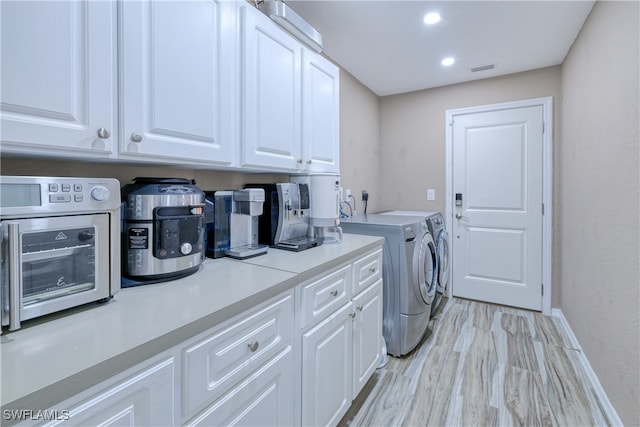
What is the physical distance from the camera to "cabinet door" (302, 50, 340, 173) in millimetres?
1747

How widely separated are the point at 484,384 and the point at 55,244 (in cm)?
224

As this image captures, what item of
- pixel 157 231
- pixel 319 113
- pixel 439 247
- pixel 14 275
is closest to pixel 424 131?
pixel 439 247

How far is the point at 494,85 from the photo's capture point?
3.03 m

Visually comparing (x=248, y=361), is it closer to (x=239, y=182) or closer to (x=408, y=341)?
(x=239, y=182)

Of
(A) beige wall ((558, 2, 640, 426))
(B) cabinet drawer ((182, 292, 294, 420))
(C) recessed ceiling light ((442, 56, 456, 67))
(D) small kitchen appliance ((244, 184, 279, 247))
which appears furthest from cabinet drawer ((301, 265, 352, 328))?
(C) recessed ceiling light ((442, 56, 456, 67))

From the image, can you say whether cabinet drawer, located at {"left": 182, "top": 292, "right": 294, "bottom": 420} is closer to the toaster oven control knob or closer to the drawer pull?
the drawer pull

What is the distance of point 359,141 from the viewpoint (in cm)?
314

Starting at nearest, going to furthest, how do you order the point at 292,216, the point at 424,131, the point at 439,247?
the point at 292,216 < the point at 439,247 < the point at 424,131

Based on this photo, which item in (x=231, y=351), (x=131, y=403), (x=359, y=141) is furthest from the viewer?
(x=359, y=141)

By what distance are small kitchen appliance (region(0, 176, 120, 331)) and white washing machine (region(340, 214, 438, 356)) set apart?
162cm

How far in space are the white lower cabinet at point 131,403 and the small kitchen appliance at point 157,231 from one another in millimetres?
422

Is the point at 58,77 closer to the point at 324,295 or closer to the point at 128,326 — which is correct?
the point at 128,326

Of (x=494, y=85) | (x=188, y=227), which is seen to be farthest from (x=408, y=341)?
(x=494, y=85)

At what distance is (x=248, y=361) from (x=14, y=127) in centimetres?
86
